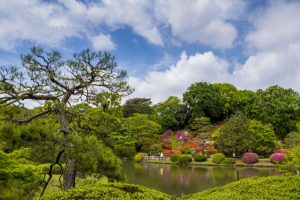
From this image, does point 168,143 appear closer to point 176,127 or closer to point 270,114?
point 176,127

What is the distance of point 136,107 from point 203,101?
8.64 metres

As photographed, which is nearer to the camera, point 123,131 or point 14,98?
point 14,98

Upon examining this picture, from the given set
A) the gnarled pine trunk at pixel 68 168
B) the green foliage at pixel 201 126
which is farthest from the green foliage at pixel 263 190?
the green foliage at pixel 201 126

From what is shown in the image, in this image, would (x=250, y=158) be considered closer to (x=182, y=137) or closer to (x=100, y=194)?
(x=182, y=137)

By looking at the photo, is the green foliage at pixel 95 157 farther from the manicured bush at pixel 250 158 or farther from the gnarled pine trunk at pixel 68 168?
the manicured bush at pixel 250 158

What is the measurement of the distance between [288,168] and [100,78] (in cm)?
820

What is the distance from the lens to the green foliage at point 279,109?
32.6 meters

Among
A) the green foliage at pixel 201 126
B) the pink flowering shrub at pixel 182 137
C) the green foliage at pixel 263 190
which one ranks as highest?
the green foliage at pixel 201 126

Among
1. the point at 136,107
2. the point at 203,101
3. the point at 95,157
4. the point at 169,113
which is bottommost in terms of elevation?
the point at 95,157

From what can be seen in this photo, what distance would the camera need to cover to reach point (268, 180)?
5.62m

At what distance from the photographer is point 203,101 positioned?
133 feet

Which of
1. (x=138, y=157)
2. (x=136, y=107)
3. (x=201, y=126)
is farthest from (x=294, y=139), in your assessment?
(x=136, y=107)

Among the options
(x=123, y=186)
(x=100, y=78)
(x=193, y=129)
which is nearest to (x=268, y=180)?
(x=123, y=186)

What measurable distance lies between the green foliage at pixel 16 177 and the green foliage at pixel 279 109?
98.9 feet
